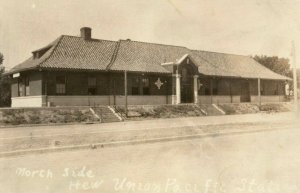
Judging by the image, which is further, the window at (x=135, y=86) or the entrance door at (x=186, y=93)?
the entrance door at (x=186, y=93)

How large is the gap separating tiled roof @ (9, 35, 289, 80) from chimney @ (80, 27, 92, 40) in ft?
1.26

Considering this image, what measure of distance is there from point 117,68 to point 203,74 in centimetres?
967

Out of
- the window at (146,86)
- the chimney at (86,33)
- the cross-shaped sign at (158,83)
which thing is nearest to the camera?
the window at (146,86)

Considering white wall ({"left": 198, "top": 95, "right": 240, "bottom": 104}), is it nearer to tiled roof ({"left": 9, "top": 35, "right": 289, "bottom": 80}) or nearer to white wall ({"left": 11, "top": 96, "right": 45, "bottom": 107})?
tiled roof ({"left": 9, "top": 35, "right": 289, "bottom": 80})

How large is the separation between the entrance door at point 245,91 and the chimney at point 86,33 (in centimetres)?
1763

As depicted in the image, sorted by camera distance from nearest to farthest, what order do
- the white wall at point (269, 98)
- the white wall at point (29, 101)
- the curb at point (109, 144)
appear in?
the curb at point (109, 144) < the white wall at point (29, 101) < the white wall at point (269, 98)

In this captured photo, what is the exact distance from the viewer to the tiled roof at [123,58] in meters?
31.9

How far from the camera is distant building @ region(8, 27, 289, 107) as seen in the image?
3092cm

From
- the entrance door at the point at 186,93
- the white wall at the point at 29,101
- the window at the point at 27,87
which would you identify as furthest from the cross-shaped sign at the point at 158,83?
the window at the point at 27,87

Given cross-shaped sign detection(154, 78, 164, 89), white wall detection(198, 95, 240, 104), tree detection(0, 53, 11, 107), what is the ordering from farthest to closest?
tree detection(0, 53, 11, 107)
white wall detection(198, 95, 240, 104)
cross-shaped sign detection(154, 78, 164, 89)

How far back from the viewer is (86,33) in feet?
117

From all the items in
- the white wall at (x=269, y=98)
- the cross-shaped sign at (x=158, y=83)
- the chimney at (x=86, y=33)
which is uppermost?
the chimney at (x=86, y=33)

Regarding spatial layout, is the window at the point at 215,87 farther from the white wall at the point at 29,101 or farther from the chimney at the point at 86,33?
the white wall at the point at 29,101

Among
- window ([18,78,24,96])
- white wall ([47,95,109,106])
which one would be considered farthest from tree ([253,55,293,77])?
window ([18,78,24,96])
